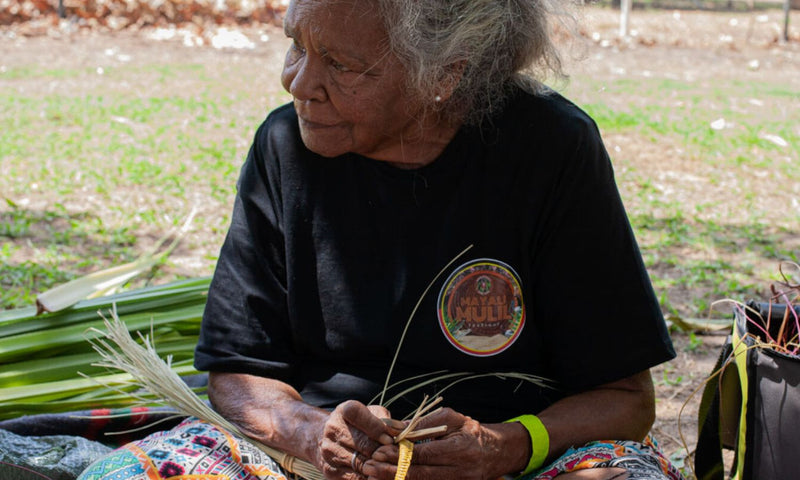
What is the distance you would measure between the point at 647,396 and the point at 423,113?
2.79ft

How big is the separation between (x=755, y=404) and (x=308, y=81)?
125 centimetres

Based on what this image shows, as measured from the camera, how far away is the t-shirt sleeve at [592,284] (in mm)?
1955

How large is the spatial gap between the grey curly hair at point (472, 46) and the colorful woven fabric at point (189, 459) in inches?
35.9

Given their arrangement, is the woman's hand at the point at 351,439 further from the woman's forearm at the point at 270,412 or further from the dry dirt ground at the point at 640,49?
the dry dirt ground at the point at 640,49

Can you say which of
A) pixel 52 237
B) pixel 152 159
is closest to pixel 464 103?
pixel 52 237

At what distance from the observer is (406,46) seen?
1.95 metres

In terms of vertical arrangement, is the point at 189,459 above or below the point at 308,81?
below

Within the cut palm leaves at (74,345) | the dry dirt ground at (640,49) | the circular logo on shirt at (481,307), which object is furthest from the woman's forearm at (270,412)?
A: the dry dirt ground at (640,49)

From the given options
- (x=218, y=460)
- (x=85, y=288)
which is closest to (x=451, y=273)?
(x=218, y=460)

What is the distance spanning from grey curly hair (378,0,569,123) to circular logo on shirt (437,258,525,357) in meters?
0.38

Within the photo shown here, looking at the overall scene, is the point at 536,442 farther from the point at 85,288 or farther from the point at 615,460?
the point at 85,288

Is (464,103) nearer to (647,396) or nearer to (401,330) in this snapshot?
(401,330)

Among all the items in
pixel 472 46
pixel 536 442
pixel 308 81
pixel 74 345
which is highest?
pixel 472 46

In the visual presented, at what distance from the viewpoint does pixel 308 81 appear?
1.99 metres
